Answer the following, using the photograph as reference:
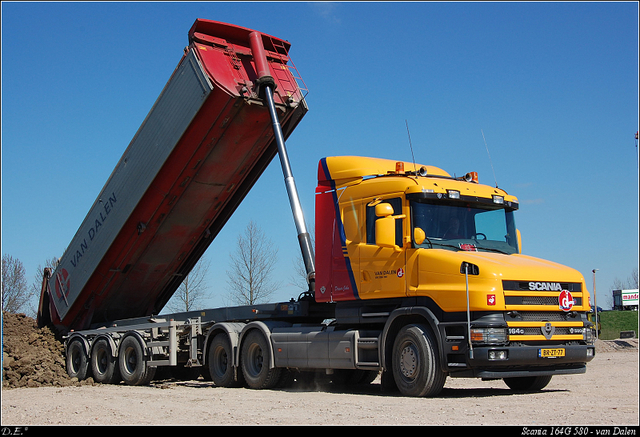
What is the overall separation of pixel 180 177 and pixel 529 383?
640cm

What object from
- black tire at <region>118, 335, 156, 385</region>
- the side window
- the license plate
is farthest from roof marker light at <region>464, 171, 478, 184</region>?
black tire at <region>118, 335, 156, 385</region>

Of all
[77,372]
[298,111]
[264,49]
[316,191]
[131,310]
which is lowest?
[77,372]

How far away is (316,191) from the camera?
10227 millimetres

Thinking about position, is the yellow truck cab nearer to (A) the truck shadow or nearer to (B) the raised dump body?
(A) the truck shadow

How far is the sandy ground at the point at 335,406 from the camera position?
631 cm

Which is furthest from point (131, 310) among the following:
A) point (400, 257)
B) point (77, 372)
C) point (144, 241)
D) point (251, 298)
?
point (251, 298)

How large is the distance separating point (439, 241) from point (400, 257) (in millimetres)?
550

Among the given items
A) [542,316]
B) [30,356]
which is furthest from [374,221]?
[30,356]

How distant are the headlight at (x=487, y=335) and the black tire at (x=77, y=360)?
9039 millimetres

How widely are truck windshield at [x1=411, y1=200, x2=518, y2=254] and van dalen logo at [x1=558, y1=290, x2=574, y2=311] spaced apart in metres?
0.97

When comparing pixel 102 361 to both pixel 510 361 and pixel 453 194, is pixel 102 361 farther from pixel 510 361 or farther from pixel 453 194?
pixel 510 361

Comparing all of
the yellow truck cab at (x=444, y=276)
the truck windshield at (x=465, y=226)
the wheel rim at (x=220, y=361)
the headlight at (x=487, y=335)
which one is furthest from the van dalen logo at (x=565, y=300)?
the wheel rim at (x=220, y=361)
